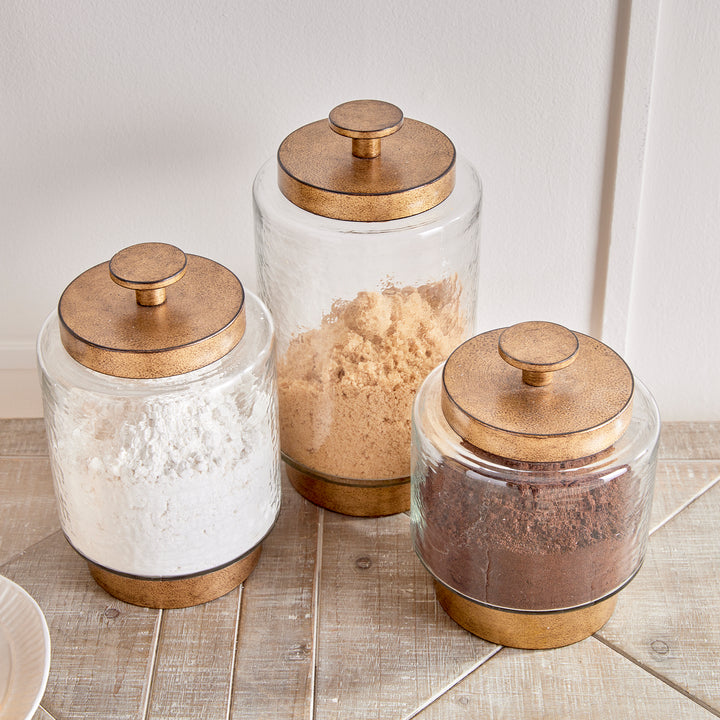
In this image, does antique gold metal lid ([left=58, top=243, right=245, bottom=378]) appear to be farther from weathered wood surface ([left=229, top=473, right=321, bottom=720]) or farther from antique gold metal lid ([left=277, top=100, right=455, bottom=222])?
weathered wood surface ([left=229, top=473, right=321, bottom=720])

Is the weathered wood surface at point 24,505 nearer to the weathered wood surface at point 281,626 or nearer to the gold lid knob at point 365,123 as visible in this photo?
the weathered wood surface at point 281,626

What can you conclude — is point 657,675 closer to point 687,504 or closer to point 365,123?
point 687,504

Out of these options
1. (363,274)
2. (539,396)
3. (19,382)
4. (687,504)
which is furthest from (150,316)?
(687,504)

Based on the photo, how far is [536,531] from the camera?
660mm

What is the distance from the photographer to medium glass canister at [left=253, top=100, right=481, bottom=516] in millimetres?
737

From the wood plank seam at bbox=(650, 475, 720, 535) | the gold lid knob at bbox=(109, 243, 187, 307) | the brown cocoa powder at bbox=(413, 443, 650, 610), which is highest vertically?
the gold lid knob at bbox=(109, 243, 187, 307)

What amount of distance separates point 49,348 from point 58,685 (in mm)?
273

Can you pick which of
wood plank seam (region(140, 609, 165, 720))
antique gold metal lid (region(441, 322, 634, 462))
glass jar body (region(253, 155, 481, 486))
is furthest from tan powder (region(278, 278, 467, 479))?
wood plank seam (region(140, 609, 165, 720))

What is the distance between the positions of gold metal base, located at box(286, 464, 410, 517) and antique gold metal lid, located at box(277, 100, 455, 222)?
0.90 feet

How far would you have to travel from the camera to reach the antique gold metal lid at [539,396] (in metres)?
0.63

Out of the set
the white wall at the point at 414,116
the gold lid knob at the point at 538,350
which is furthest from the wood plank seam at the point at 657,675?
the white wall at the point at 414,116

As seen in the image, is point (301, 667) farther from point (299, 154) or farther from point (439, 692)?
point (299, 154)

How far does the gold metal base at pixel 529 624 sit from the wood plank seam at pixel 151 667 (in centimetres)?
25

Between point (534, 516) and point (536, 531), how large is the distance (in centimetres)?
1
